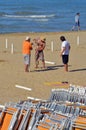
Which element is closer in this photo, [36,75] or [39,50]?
[36,75]

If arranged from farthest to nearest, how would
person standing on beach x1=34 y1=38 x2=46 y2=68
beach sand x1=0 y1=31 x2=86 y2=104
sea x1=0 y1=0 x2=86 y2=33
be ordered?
sea x1=0 y1=0 x2=86 y2=33
person standing on beach x1=34 y1=38 x2=46 y2=68
beach sand x1=0 y1=31 x2=86 y2=104

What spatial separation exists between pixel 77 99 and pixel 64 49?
8658 millimetres

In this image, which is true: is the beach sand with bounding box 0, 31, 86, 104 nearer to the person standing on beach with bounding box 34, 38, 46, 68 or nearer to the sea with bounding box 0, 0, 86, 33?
the person standing on beach with bounding box 34, 38, 46, 68

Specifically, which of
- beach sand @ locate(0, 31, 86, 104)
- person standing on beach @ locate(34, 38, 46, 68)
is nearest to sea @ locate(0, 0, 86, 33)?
beach sand @ locate(0, 31, 86, 104)

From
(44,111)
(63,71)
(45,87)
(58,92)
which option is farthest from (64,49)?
(44,111)

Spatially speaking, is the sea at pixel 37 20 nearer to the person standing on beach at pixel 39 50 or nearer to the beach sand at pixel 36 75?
the beach sand at pixel 36 75

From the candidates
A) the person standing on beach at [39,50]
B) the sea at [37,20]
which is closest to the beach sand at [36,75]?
the person standing on beach at [39,50]

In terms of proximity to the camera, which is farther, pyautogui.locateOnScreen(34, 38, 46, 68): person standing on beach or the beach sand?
pyautogui.locateOnScreen(34, 38, 46, 68): person standing on beach

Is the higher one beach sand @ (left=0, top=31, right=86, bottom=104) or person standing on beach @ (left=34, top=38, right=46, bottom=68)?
person standing on beach @ (left=34, top=38, right=46, bottom=68)

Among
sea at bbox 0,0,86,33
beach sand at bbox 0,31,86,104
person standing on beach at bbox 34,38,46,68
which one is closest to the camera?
beach sand at bbox 0,31,86,104

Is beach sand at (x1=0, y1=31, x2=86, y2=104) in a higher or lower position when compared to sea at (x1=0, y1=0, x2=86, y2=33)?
lower

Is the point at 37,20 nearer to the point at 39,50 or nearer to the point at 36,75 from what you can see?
the point at 39,50

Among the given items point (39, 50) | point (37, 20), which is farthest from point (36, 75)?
point (37, 20)

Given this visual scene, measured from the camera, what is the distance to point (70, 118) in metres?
9.37
